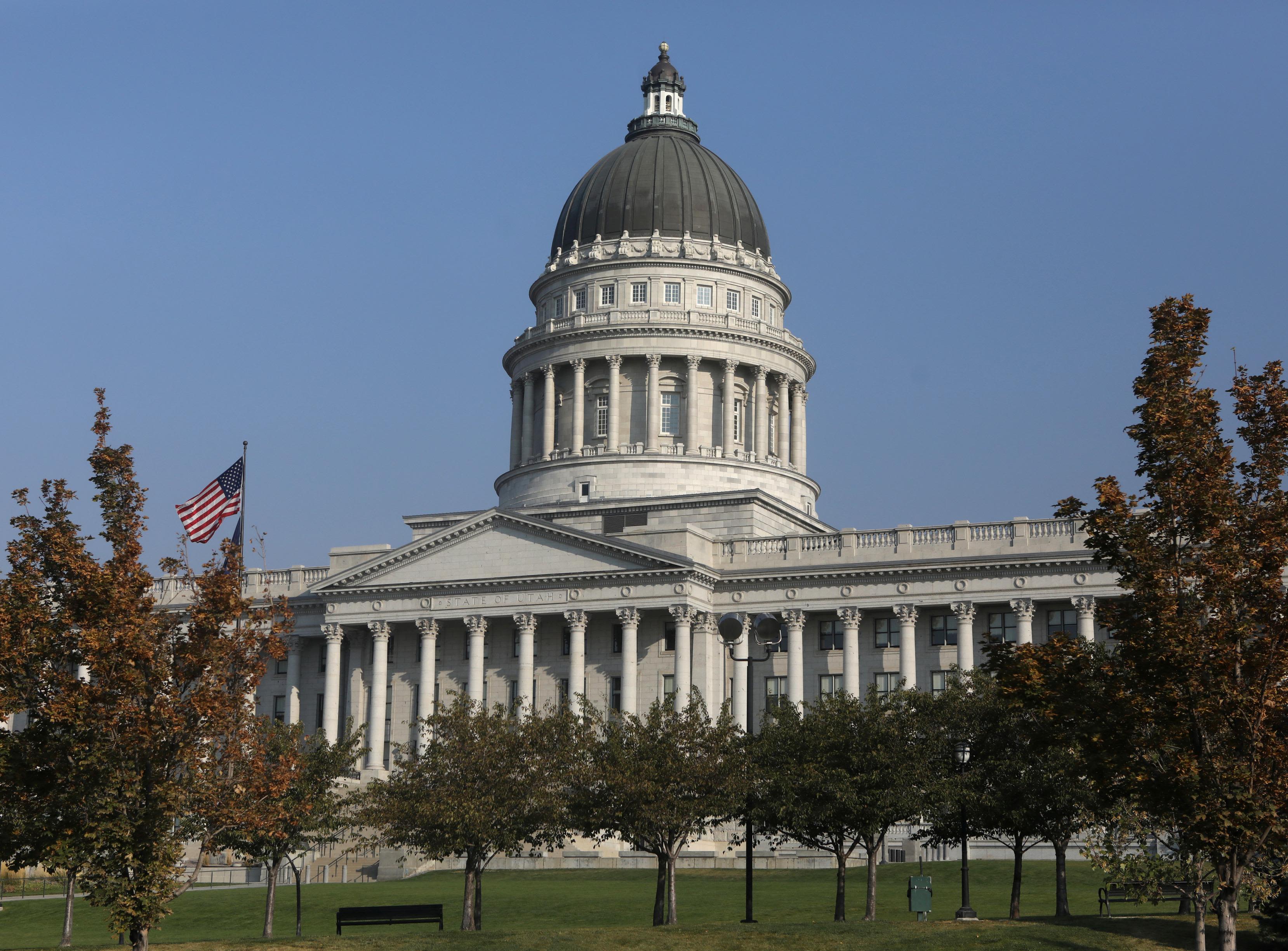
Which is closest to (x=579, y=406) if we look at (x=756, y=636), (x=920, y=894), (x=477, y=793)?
(x=477, y=793)

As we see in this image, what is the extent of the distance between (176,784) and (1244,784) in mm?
17987

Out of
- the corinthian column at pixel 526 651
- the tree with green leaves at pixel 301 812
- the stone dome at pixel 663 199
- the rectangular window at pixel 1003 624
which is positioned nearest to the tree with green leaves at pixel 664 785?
the tree with green leaves at pixel 301 812

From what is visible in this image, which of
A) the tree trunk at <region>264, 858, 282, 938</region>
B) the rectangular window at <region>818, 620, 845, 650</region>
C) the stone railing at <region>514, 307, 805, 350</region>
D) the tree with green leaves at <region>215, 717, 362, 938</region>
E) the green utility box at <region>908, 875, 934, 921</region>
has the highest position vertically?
the stone railing at <region>514, 307, 805, 350</region>

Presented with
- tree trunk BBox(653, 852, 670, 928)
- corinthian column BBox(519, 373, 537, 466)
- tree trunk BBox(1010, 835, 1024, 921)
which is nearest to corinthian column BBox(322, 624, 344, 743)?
corinthian column BBox(519, 373, 537, 466)

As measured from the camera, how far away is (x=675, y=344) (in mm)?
95812

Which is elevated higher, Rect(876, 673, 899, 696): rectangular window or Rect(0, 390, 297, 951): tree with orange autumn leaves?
Rect(876, 673, 899, 696): rectangular window

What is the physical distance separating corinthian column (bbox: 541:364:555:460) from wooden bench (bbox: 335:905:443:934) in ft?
182

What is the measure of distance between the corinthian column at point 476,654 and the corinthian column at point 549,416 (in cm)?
1793

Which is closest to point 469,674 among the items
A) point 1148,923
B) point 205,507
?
point 205,507

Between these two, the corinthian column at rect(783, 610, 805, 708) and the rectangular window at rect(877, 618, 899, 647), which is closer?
the corinthian column at rect(783, 610, 805, 708)

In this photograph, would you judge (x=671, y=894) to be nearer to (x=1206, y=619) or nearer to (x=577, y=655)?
(x=1206, y=619)

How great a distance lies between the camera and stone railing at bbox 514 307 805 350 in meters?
96.1

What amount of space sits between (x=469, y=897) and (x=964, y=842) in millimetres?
13028

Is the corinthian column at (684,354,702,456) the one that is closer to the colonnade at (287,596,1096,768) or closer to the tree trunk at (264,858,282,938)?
the colonnade at (287,596,1096,768)
